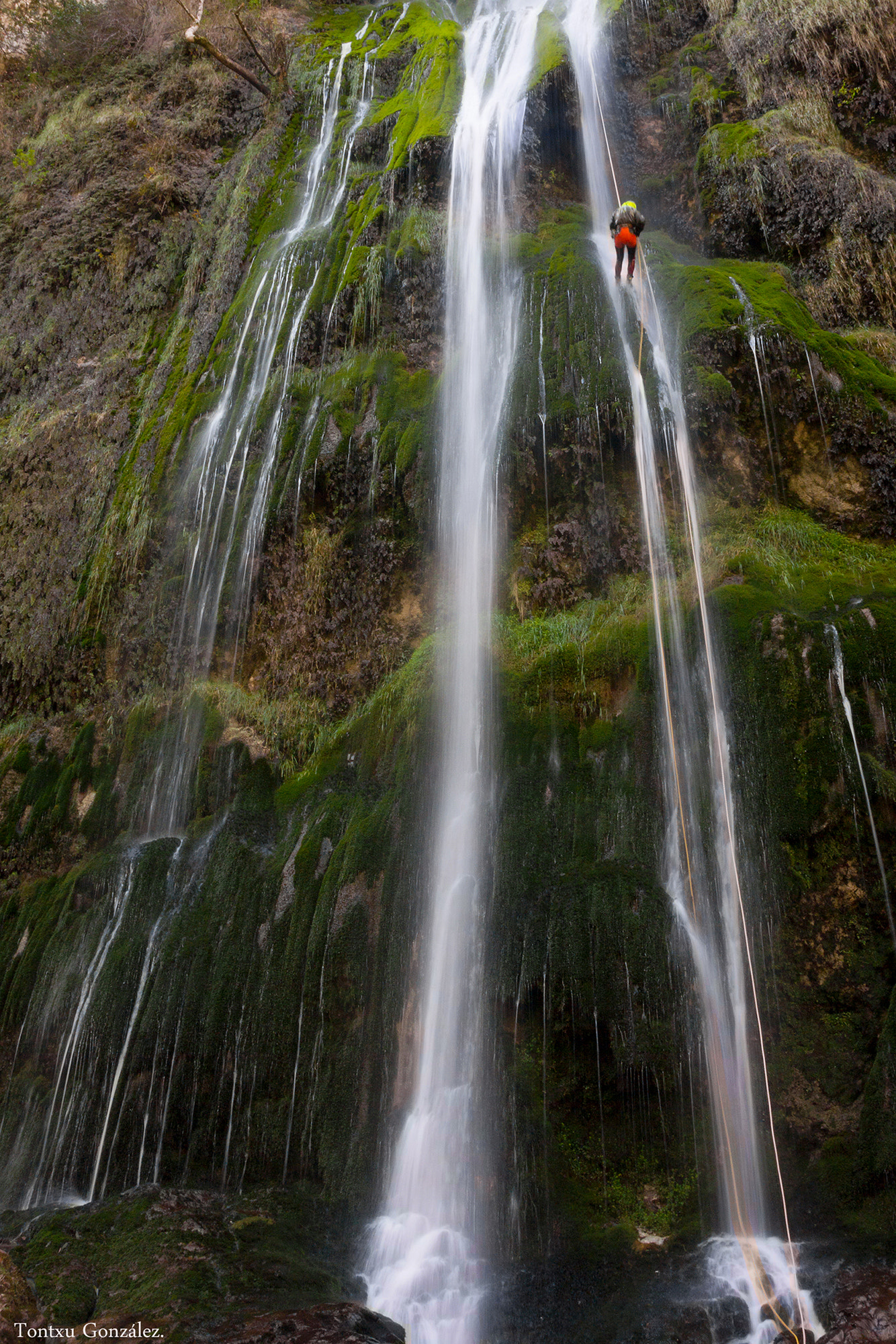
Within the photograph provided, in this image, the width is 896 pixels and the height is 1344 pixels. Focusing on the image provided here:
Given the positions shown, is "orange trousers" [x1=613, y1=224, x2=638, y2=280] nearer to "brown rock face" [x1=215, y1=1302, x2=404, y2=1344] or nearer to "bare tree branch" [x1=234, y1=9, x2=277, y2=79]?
"brown rock face" [x1=215, y1=1302, x2=404, y2=1344]

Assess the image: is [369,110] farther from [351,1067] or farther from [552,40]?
[351,1067]

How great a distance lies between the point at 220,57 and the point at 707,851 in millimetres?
16703

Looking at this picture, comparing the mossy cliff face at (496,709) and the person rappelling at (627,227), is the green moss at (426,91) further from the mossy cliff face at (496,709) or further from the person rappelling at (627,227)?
the person rappelling at (627,227)

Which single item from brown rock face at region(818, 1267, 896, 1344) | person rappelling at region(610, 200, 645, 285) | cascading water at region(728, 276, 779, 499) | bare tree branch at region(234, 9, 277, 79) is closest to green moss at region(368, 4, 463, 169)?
bare tree branch at region(234, 9, 277, 79)

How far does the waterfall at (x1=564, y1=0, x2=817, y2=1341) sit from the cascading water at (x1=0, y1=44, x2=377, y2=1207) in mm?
3887

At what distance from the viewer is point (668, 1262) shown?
5590 millimetres

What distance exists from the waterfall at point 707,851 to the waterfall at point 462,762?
1.59m

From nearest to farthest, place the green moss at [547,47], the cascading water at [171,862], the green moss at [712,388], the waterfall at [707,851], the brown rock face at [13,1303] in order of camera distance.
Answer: the brown rock face at [13,1303], the waterfall at [707,851], the cascading water at [171,862], the green moss at [712,388], the green moss at [547,47]

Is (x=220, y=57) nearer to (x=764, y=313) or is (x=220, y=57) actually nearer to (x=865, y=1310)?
(x=764, y=313)

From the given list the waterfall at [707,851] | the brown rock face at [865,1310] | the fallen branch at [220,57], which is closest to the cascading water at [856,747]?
the waterfall at [707,851]

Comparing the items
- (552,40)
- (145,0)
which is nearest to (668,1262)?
(552,40)

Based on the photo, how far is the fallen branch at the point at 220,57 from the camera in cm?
1580

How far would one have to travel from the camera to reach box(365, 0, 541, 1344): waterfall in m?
5.92

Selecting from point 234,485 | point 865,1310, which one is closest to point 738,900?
point 865,1310
